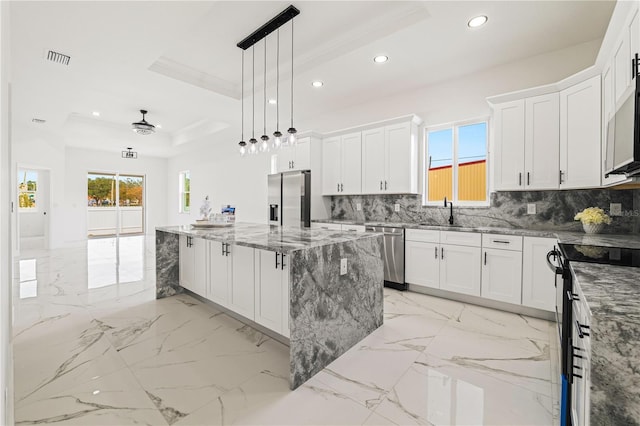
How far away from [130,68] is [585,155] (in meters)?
5.10

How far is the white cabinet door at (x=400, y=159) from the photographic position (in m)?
4.12

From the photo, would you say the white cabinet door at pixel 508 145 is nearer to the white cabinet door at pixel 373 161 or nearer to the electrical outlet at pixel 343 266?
the white cabinet door at pixel 373 161

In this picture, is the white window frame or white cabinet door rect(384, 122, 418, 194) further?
white cabinet door rect(384, 122, 418, 194)

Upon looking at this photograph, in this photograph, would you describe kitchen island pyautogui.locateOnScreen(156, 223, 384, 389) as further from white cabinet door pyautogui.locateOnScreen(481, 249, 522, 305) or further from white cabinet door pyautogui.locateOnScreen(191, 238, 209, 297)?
white cabinet door pyautogui.locateOnScreen(481, 249, 522, 305)

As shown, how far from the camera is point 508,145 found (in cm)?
333

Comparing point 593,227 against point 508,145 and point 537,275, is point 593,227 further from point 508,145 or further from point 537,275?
point 508,145

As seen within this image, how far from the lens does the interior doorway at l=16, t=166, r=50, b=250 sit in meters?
→ 7.06

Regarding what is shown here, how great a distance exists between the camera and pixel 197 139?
770 cm

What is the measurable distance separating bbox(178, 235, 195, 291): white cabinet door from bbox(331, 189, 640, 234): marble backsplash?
2673 millimetres

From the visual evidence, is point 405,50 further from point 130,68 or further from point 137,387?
point 137,387

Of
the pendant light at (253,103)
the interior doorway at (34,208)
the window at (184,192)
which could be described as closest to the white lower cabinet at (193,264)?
the pendant light at (253,103)

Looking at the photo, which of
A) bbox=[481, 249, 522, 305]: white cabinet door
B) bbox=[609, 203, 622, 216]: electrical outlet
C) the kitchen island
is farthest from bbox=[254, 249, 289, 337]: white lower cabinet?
bbox=[609, 203, 622, 216]: electrical outlet

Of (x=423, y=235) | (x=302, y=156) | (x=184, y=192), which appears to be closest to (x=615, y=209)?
(x=423, y=235)

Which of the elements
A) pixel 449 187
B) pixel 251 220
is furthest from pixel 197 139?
pixel 449 187
